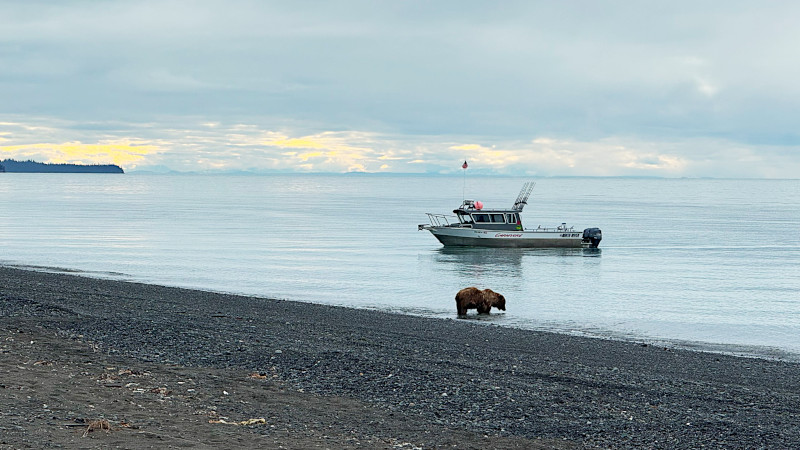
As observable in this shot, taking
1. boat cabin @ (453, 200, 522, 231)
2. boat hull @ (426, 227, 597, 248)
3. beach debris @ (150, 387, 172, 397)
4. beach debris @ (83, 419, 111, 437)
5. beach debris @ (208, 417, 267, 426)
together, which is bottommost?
beach debris @ (208, 417, 267, 426)

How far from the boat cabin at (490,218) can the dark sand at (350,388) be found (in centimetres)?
3974

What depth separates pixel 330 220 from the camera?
88.8 meters

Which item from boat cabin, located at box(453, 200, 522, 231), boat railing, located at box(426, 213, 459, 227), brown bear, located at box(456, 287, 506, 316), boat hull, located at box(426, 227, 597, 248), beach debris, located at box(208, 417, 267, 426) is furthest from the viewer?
boat railing, located at box(426, 213, 459, 227)

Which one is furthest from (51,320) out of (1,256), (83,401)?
(1,256)

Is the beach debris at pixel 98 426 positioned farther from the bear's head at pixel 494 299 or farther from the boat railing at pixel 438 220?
the boat railing at pixel 438 220

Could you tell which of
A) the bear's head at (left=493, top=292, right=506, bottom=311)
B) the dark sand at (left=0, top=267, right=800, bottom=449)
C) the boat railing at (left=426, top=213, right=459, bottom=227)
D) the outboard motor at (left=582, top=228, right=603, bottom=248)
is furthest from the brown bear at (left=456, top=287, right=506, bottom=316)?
the outboard motor at (left=582, top=228, right=603, bottom=248)

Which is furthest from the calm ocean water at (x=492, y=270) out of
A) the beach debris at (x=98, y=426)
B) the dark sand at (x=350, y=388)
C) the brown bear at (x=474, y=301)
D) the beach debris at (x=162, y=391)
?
the beach debris at (x=98, y=426)

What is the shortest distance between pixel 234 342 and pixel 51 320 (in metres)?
4.07

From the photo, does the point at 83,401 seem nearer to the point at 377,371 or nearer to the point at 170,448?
the point at 170,448

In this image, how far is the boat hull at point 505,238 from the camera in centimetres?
5838

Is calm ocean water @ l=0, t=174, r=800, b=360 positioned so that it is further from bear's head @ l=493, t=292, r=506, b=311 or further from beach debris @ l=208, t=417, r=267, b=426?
beach debris @ l=208, t=417, r=267, b=426

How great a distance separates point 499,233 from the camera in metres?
58.4

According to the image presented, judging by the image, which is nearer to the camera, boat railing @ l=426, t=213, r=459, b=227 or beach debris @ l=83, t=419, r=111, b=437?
beach debris @ l=83, t=419, r=111, b=437

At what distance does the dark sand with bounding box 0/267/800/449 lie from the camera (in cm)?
938
